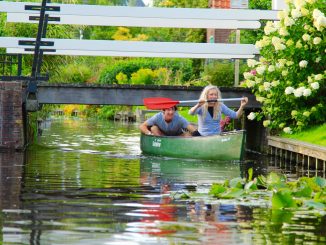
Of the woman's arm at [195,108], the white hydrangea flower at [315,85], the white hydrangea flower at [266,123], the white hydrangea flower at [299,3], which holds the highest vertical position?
the white hydrangea flower at [299,3]

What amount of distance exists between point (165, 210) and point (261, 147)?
764 inches

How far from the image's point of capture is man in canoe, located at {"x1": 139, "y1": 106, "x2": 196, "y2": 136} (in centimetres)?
2930

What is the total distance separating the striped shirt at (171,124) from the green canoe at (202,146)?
61 centimetres

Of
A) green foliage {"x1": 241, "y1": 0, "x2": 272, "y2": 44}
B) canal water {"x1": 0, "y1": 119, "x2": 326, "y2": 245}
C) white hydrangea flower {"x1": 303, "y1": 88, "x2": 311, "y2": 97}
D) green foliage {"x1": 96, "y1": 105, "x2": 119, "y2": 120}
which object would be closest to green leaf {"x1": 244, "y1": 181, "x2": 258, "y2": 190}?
canal water {"x1": 0, "y1": 119, "x2": 326, "y2": 245}

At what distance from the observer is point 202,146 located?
27875 mm

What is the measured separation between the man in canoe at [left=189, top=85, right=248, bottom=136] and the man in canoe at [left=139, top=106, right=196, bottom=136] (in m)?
0.87

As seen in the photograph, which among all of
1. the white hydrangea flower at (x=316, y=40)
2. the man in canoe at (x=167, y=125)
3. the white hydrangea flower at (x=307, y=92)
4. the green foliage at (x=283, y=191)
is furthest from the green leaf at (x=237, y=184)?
the white hydrangea flower at (x=316, y=40)

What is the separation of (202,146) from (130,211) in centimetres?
1337

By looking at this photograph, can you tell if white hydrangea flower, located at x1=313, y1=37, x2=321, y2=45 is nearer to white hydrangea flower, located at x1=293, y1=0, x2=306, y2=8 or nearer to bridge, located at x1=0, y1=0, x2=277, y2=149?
white hydrangea flower, located at x1=293, y1=0, x2=306, y2=8

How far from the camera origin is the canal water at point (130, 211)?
1215 centimetres

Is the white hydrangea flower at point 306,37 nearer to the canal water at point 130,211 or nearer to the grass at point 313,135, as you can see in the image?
the grass at point 313,135

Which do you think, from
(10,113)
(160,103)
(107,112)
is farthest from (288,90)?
(107,112)

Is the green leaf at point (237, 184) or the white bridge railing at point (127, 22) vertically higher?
the white bridge railing at point (127, 22)

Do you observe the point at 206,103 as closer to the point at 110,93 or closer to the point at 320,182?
the point at 110,93
